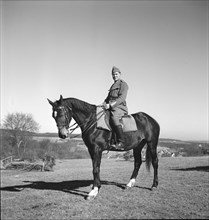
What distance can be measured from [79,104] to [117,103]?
1267mm

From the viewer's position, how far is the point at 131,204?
554 centimetres

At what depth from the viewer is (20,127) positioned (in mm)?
39156

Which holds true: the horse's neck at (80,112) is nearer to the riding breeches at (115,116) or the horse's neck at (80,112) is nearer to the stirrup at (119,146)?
the riding breeches at (115,116)

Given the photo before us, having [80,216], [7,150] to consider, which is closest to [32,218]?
[80,216]

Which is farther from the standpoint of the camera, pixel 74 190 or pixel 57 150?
pixel 57 150

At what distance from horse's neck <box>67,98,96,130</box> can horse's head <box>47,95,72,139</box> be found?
42 centimetres

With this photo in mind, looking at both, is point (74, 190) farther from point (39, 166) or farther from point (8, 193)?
point (39, 166)

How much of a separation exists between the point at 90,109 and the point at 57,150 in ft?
97.7

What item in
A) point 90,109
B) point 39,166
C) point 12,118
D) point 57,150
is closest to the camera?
point 90,109

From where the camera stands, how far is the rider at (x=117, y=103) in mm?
6738

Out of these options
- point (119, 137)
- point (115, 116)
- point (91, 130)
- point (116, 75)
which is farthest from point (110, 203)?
point (116, 75)

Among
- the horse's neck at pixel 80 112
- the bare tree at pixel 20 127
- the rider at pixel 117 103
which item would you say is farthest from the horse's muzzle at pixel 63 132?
the bare tree at pixel 20 127

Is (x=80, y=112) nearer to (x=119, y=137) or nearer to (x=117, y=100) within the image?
(x=117, y=100)

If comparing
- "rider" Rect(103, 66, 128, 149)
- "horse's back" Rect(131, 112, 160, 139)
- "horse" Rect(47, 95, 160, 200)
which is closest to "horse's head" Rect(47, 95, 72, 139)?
"horse" Rect(47, 95, 160, 200)
